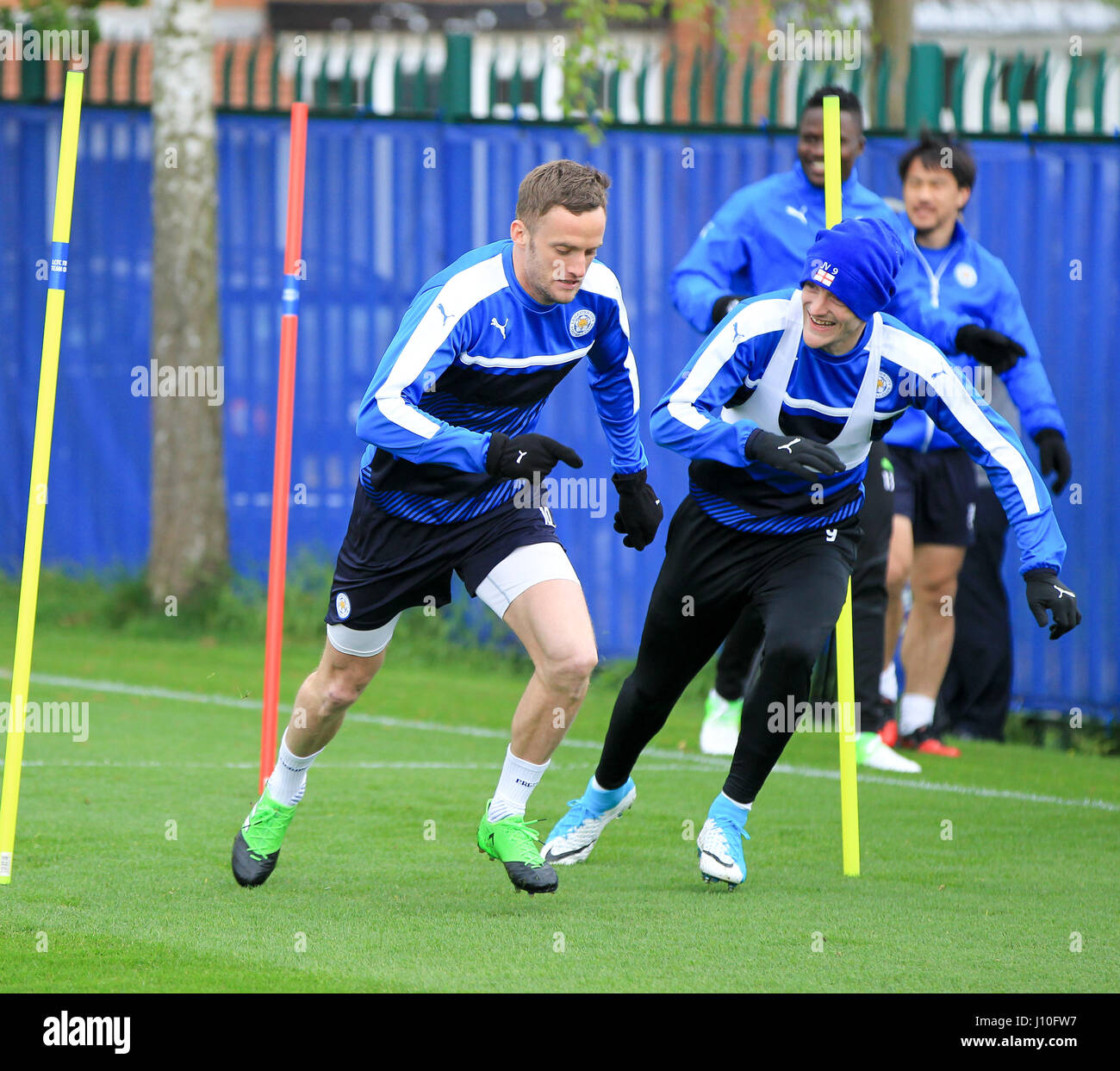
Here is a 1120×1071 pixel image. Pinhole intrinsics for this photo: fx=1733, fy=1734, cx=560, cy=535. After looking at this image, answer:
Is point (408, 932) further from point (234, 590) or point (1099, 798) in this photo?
point (234, 590)

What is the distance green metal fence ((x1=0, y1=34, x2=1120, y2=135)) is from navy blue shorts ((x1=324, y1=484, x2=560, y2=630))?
5.27 metres

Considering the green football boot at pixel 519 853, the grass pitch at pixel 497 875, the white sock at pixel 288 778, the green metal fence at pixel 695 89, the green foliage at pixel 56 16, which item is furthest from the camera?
the green foliage at pixel 56 16

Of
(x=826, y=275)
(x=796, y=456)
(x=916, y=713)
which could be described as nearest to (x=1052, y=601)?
(x=796, y=456)

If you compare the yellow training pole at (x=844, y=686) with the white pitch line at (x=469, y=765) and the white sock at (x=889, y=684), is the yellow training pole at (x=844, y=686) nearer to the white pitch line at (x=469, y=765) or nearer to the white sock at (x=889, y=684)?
the white pitch line at (x=469, y=765)

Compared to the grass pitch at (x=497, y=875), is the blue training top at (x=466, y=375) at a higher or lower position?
higher

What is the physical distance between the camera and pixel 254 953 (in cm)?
436

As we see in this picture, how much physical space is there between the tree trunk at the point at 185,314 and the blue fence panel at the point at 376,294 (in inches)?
12.4

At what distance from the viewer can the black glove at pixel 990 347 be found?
7.42 meters

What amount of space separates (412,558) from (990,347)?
3407 millimetres

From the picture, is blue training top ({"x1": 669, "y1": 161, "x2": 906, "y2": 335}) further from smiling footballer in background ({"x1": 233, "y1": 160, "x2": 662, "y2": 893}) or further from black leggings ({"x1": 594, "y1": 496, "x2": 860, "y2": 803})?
smiling footballer in background ({"x1": 233, "y1": 160, "x2": 662, "y2": 893})

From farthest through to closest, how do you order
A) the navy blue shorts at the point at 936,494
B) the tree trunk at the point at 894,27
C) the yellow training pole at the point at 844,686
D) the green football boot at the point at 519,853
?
1. the tree trunk at the point at 894,27
2. the navy blue shorts at the point at 936,494
3. the yellow training pole at the point at 844,686
4. the green football boot at the point at 519,853

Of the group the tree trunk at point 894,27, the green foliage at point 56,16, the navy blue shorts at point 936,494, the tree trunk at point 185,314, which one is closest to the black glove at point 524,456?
the navy blue shorts at point 936,494

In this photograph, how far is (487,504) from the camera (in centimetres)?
511

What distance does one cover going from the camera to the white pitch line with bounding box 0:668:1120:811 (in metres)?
7.06
